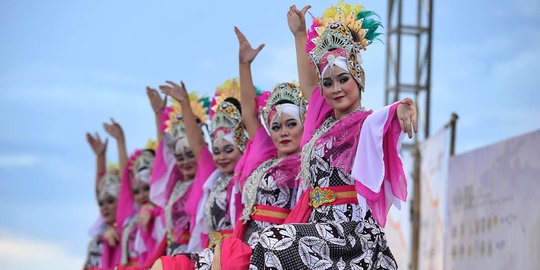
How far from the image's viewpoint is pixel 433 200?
972 centimetres

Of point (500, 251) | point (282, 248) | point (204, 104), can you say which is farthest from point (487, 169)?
point (282, 248)

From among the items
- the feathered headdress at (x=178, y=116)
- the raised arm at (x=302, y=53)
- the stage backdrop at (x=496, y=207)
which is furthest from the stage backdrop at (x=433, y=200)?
the raised arm at (x=302, y=53)

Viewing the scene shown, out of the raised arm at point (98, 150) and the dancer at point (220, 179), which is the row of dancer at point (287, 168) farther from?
the raised arm at point (98, 150)

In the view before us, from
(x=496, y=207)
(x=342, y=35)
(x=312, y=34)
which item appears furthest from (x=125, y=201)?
(x=342, y=35)

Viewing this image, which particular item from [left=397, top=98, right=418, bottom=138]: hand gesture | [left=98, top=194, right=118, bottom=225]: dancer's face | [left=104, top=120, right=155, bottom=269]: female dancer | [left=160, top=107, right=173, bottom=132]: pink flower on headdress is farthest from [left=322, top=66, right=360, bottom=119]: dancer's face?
[left=98, top=194, right=118, bottom=225]: dancer's face

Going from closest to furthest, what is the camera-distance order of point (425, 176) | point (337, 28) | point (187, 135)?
1. point (337, 28)
2. point (187, 135)
3. point (425, 176)

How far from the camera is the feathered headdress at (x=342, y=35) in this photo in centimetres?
526

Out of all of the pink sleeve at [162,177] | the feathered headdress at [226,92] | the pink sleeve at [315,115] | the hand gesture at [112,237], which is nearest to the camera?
the pink sleeve at [315,115]

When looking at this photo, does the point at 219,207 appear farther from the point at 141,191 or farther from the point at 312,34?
the point at 141,191

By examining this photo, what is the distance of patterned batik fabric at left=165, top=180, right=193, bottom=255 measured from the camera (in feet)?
24.8

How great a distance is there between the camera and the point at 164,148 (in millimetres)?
8125

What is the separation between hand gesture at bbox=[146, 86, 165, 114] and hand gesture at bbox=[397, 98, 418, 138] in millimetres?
4107

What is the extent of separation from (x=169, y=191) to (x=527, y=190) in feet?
9.41

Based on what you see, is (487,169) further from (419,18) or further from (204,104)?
(419,18)
